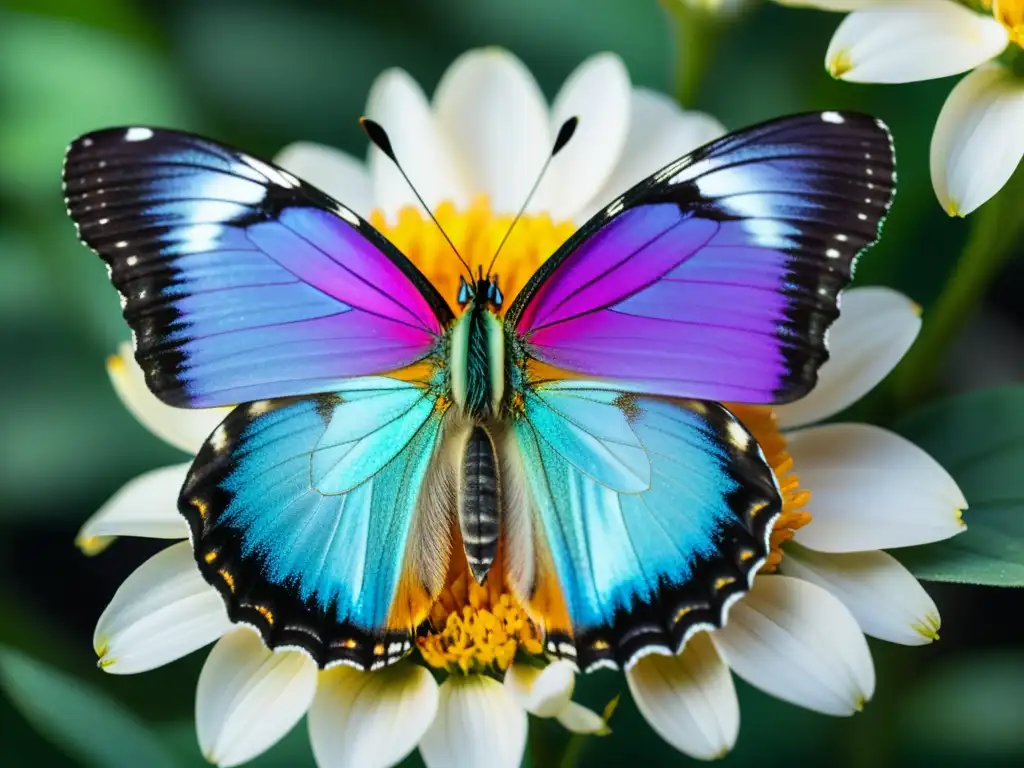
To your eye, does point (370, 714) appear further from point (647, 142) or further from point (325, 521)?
point (647, 142)

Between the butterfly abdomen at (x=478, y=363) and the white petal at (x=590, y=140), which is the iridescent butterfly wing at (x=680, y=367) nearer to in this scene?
the butterfly abdomen at (x=478, y=363)

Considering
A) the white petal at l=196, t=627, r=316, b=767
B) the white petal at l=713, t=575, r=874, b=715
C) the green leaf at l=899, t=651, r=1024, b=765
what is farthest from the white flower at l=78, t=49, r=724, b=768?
the green leaf at l=899, t=651, r=1024, b=765

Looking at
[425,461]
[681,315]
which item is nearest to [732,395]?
[681,315]

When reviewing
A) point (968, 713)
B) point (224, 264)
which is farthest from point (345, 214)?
point (968, 713)

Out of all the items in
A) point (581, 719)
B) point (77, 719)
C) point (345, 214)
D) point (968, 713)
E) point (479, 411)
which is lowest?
point (968, 713)

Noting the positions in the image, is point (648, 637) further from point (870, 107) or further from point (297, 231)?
point (870, 107)

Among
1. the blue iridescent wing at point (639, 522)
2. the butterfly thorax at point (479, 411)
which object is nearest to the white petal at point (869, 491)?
the blue iridescent wing at point (639, 522)
